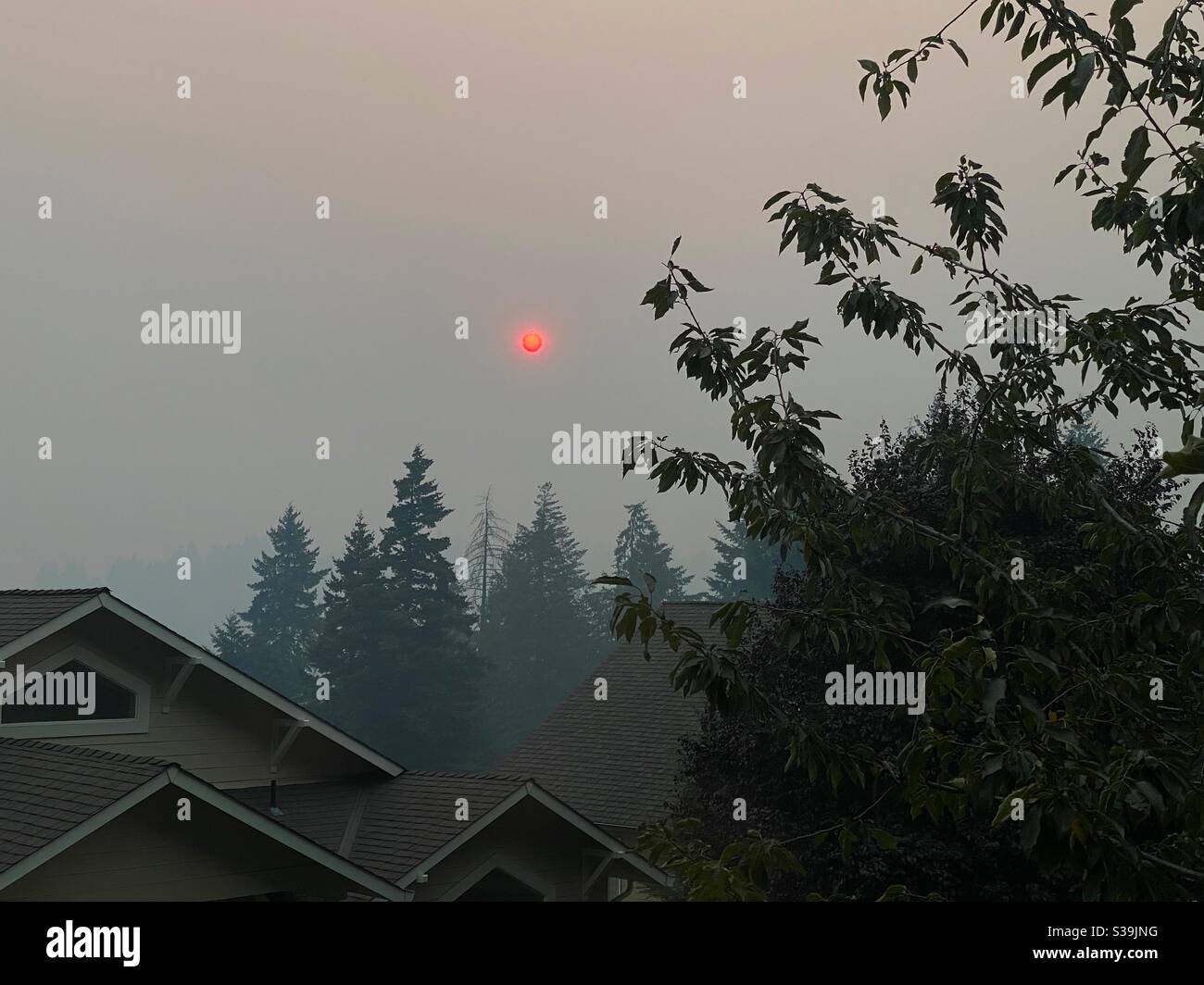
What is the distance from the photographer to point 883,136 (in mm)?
11703

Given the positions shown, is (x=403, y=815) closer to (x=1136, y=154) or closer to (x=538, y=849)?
(x=538, y=849)

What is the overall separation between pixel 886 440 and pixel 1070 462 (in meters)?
9.25

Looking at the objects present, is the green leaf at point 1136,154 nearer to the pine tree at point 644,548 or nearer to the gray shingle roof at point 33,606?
the gray shingle roof at point 33,606

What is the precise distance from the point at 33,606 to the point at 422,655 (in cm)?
3480

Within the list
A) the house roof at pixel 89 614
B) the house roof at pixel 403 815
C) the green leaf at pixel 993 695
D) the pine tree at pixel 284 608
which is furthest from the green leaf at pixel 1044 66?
the pine tree at pixel 284 608

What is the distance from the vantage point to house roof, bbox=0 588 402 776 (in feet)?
34.8

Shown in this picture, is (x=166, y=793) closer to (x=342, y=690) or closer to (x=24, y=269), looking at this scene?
(x=342, y=690)

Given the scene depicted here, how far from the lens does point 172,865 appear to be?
885 cm

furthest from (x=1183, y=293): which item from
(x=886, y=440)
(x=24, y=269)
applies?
(x=24, y=269)

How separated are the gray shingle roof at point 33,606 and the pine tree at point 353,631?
110 ft

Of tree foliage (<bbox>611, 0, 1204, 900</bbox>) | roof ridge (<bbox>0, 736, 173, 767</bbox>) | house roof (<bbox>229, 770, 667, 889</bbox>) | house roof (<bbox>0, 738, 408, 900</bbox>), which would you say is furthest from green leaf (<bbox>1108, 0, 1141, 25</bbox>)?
house roof (<bbox>229, 770, 667, 889</bbox>)

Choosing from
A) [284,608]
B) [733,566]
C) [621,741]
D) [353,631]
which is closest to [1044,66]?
[621,741]

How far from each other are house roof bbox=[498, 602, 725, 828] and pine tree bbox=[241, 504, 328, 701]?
31722 mm

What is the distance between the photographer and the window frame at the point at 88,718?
1073 cm
